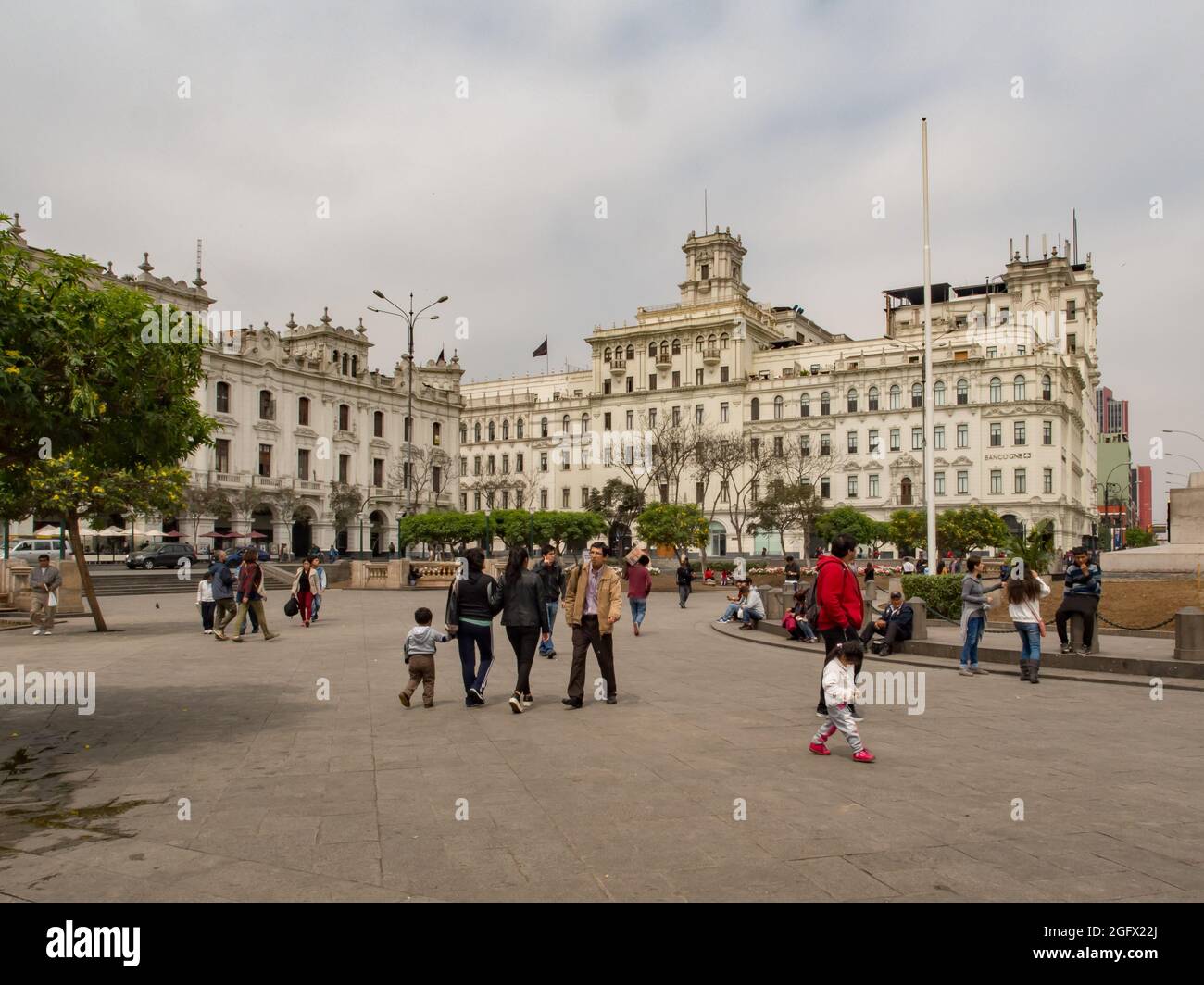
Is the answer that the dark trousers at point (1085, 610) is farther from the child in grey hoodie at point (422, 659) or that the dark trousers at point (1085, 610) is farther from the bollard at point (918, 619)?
the child in grey hoodie at point (422, 659)

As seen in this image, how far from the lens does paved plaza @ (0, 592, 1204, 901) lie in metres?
4.68

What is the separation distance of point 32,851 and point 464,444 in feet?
307

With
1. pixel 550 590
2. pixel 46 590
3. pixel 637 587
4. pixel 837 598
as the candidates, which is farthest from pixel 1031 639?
pixel 46 590

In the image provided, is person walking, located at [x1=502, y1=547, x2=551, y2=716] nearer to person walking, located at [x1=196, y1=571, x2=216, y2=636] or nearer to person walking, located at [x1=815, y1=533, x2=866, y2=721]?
person walking, located at [x1=815, y1=533, x2=866, y2=721]

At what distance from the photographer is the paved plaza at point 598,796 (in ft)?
15.4

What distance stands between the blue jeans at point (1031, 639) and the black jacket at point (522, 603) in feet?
19.9

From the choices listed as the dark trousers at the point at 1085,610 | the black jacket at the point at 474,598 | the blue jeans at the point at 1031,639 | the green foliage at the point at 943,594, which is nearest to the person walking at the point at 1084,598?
the dark trousers at the point at 1085,610

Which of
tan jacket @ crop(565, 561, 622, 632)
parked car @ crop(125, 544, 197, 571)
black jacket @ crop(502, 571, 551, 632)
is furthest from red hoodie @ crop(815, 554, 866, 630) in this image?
parked car @ crop(125, 544, 197, 571)

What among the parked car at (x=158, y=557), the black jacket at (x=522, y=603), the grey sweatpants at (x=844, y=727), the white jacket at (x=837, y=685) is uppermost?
the black jacket at (x=522, y=603)

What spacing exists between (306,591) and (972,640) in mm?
13702

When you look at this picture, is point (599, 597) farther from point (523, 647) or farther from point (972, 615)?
point (972, 615)

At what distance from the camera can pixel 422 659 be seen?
1002 cm

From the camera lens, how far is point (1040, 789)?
21.2ft
